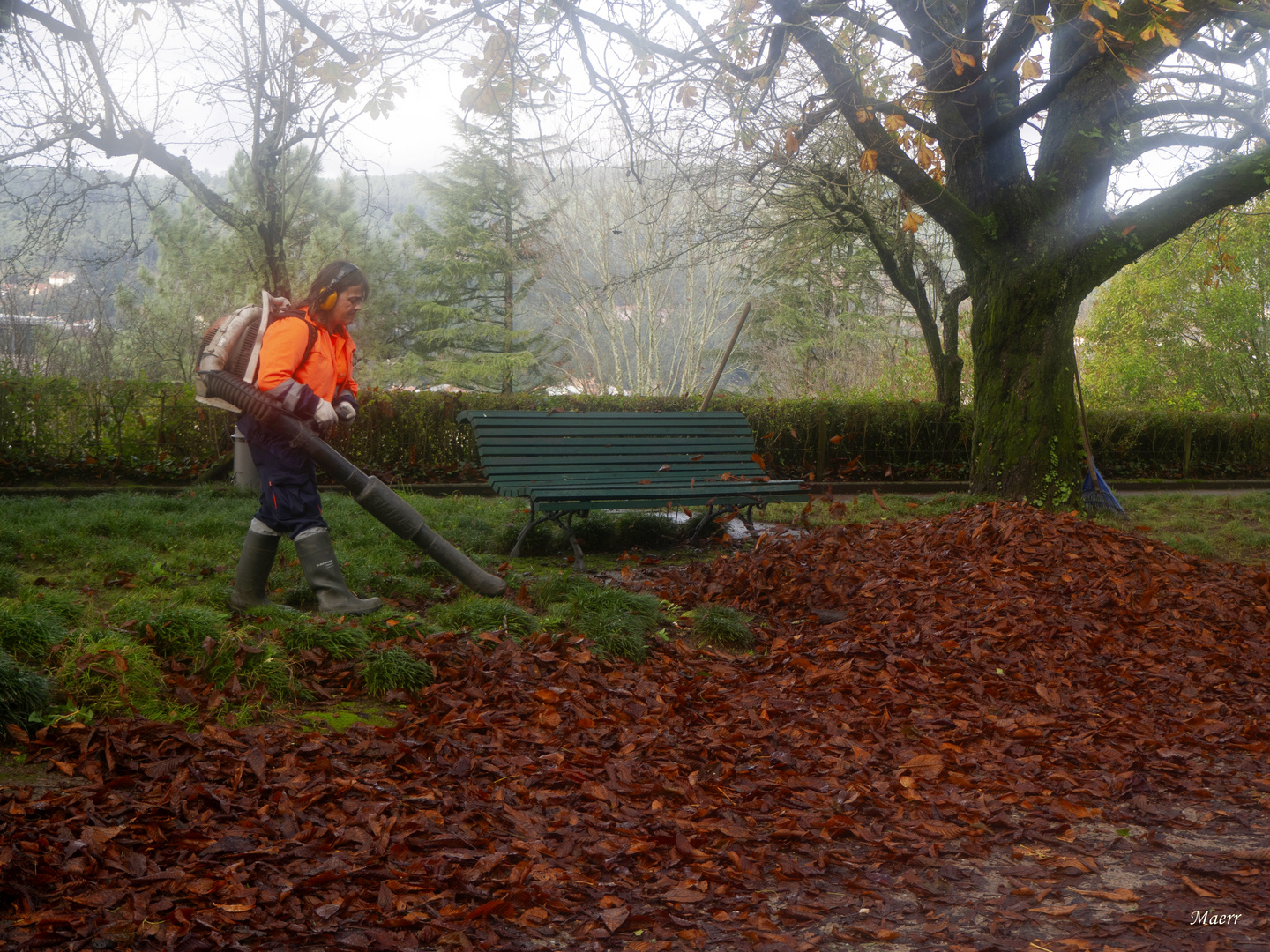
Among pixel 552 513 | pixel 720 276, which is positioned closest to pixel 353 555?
pixel 552 513

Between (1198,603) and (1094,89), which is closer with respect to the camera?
(1198,603)

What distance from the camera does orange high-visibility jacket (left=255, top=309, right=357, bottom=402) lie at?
14.9 feet

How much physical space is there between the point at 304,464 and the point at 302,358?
0.55 metres

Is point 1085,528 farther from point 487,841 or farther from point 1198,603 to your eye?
point 487,841

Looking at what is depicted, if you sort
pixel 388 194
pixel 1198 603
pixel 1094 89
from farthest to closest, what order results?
pixel 1094 89, pixel 388 194, pixel 1198 603

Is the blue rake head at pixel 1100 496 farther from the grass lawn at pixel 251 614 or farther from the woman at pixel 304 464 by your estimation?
the woman at pixel 304 464

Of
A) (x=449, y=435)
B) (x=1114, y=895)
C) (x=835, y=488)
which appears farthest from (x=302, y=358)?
(x=835, y=488)

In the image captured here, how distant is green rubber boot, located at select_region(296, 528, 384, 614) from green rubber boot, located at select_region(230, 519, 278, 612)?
148 mm

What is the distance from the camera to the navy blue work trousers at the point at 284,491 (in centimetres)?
468

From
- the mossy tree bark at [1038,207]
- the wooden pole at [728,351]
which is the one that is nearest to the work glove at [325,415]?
the wooden pole at [728,351]

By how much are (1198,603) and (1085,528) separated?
1.05 metres

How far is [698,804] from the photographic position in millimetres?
3074

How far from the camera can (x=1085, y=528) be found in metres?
6.63

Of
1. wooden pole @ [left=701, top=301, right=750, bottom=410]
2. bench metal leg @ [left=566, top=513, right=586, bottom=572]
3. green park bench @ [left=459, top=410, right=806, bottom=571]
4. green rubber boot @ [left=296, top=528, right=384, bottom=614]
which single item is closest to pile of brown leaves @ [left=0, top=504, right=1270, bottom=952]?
green rubber boot @ [left=296, top=528, right=384, bottom=614]
